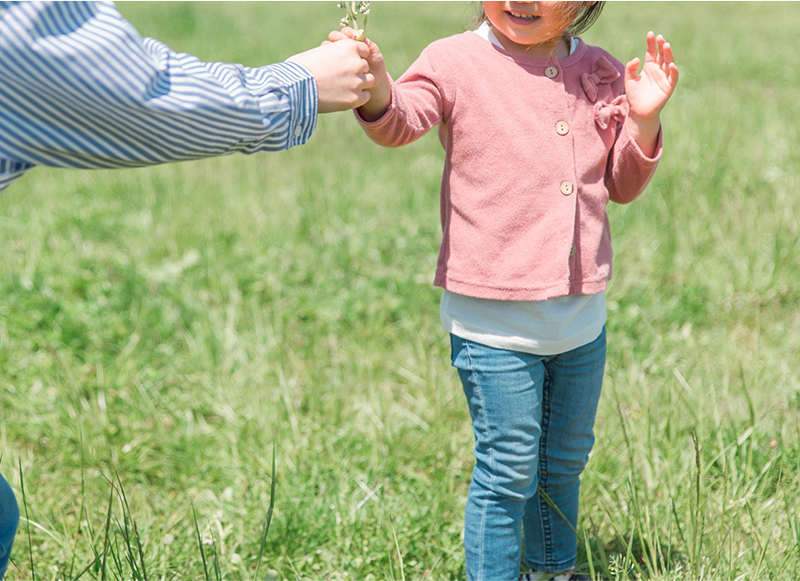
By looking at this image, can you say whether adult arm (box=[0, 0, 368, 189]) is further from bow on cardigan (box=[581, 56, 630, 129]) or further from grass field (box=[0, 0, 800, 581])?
grass field (box=[0, 0, 800, 581])

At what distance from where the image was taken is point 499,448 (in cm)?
172

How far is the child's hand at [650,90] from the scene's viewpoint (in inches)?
63.1

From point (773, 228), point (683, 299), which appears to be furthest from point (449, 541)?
point (773, 228)

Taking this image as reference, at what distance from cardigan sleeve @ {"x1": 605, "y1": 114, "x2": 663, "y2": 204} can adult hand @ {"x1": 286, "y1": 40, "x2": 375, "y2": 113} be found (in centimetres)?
60

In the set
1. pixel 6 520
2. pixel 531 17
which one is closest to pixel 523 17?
pixel 531 17

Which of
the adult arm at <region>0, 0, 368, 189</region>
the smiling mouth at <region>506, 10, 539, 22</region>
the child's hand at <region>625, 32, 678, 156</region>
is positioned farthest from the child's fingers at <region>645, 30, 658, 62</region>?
the adult arm at <region>0, 0, 368, 189</region>

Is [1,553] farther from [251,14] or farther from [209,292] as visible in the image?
[251,14]

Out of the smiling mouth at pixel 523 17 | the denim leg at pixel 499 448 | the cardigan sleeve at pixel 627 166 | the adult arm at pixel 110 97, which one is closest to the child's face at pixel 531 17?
the smiling mouth at pixel 523 17

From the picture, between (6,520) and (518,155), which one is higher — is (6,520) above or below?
below

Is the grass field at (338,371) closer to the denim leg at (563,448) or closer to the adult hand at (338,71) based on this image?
the denim leg at (563,448)

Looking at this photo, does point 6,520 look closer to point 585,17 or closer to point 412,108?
point 412,108

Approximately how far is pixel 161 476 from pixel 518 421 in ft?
4.44

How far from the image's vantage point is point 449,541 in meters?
2.17

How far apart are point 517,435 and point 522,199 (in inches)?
20.1
